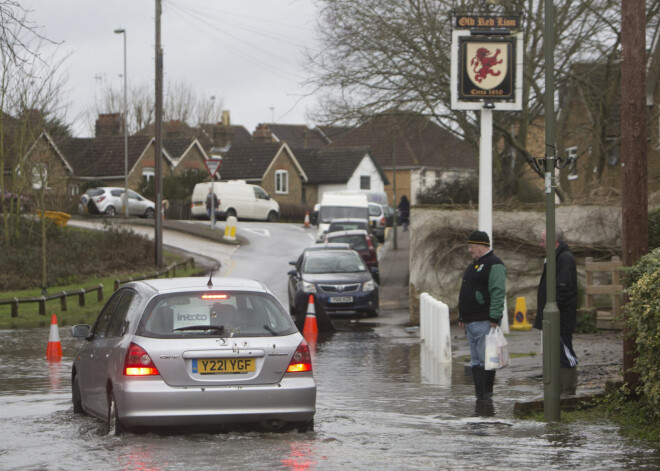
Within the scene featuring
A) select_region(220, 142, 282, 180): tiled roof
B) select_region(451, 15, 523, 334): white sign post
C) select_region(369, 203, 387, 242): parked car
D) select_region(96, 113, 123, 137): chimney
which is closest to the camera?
select_region(451, 15, 523, 334): white sign post

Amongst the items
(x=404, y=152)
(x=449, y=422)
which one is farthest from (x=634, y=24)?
(x=404, y=152)

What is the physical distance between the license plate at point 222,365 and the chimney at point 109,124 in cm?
7718

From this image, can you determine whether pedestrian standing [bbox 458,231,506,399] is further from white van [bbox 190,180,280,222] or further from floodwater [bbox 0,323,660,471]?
white van [bbox 190,180,280,222]

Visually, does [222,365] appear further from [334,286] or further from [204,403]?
[334,286]

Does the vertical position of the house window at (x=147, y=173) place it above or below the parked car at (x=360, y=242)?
above

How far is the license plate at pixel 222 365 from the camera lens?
28.6 feet

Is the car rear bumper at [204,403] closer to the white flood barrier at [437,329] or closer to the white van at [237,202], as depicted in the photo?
the white flood barrier at [437,329]

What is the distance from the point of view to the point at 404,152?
85875 mm

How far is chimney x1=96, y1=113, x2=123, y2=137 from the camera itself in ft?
277

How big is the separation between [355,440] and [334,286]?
15.0 metres

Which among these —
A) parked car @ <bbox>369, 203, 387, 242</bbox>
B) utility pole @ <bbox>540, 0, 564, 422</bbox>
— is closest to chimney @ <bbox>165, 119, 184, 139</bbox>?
parked car @ <bbox>369, 203, 387, 242</bbox>

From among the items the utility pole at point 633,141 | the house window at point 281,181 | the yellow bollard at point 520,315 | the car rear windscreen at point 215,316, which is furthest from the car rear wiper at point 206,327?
the house window at point 281,181

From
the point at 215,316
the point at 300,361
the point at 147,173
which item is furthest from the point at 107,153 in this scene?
the point at 300,361

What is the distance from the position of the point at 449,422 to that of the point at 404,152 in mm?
76420
